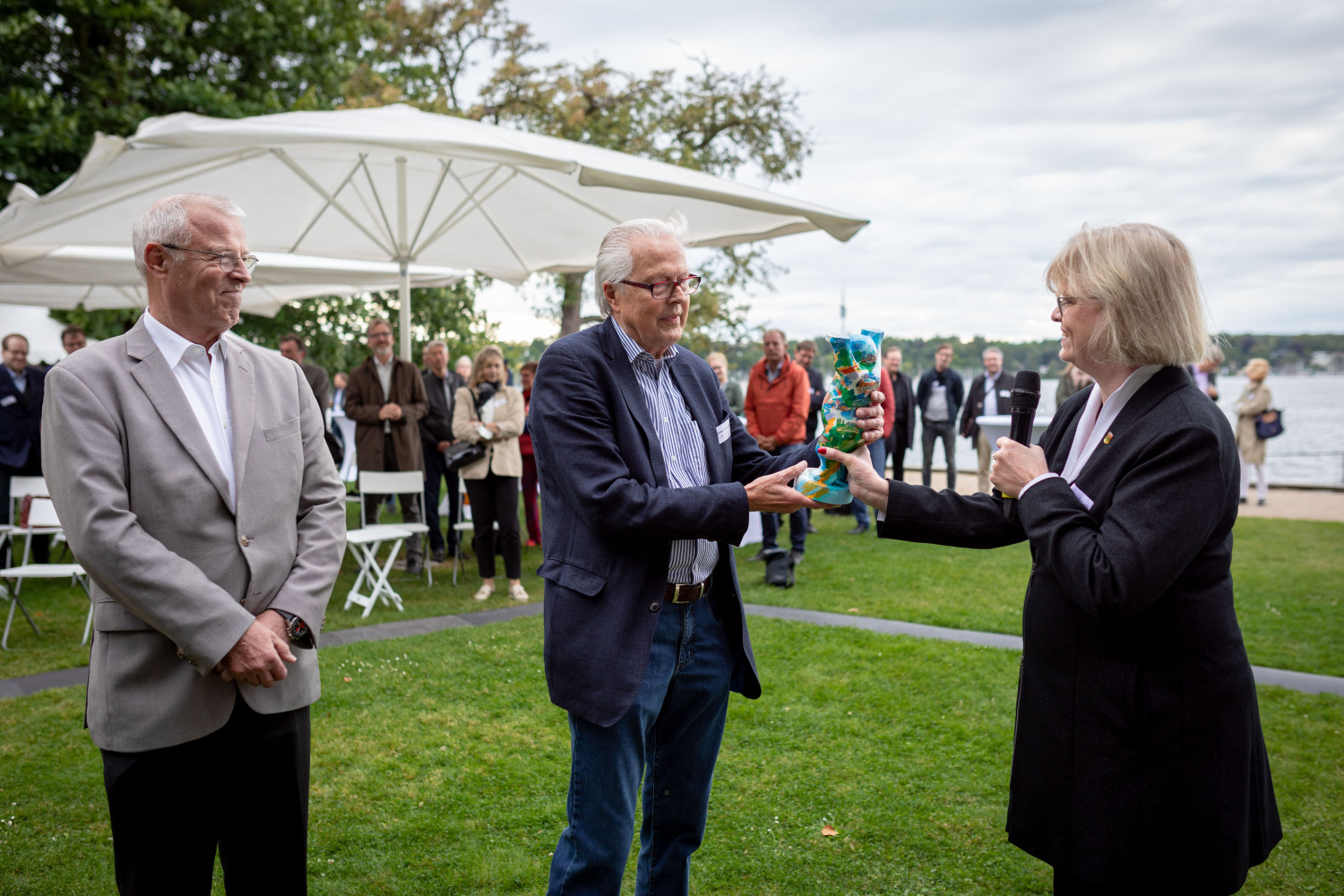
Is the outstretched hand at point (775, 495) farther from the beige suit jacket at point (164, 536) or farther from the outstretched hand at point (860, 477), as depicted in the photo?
the beige suit jacket at point (164, 536)

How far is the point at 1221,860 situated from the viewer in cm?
188

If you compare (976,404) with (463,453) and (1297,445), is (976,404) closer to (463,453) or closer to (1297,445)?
(463,453)

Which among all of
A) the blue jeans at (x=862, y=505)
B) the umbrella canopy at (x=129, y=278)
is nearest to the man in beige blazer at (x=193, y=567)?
the umbrella canopy at (x=129, y=278)

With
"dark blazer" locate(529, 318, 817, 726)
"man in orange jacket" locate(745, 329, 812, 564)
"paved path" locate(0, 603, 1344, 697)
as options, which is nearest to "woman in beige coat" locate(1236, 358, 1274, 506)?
"man in orange jacket" locate(745, 329, 812, 564)

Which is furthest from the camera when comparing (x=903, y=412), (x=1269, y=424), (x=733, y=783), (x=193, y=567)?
(x=1269, y=424)

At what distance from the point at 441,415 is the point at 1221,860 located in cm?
848

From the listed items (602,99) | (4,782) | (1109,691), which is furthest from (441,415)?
(602,99)

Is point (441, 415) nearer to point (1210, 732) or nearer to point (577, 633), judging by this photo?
point (577, 633)

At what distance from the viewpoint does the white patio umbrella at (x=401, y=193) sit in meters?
5.93

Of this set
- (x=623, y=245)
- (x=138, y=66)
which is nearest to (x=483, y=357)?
(x=623, y=245)

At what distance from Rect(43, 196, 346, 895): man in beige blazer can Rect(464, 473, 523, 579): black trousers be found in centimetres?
549

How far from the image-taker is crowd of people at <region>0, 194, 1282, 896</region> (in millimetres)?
1892

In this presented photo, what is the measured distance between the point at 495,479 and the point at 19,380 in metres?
4.85

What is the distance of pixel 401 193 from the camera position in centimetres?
789
